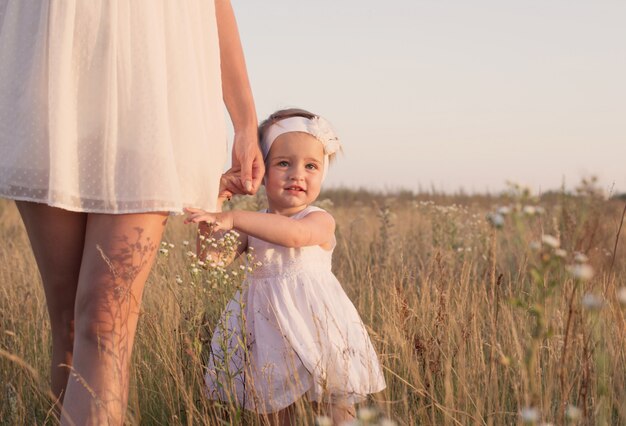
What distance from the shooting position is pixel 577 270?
129 cm

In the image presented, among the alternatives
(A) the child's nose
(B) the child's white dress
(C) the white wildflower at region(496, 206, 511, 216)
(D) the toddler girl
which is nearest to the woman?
(D) the toddler girl

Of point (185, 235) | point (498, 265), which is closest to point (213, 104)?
point (498, 265)

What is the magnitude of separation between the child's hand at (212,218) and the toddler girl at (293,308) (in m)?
0.02

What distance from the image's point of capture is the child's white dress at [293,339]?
250 centimetres

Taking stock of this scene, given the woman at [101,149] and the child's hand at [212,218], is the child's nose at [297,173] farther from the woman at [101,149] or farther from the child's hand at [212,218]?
the woman at [101,149]

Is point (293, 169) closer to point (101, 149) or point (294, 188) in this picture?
point (294, 188)

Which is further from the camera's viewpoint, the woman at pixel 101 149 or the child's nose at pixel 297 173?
the child's nose at pixel 297 173

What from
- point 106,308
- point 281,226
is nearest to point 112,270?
point 106,308

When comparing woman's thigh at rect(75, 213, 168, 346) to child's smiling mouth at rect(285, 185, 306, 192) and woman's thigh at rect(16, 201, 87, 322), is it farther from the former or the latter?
child's smiling mouth at rect(285, 185, 306, 192)

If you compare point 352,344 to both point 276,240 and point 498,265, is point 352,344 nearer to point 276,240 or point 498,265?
point 276,240

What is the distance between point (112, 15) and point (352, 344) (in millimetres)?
1321

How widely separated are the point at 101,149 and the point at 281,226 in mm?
768

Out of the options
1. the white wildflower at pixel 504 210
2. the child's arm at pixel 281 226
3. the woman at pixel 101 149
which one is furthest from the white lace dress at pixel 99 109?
the white wildflower at pixel 504 210

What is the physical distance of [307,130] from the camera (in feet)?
9.09
